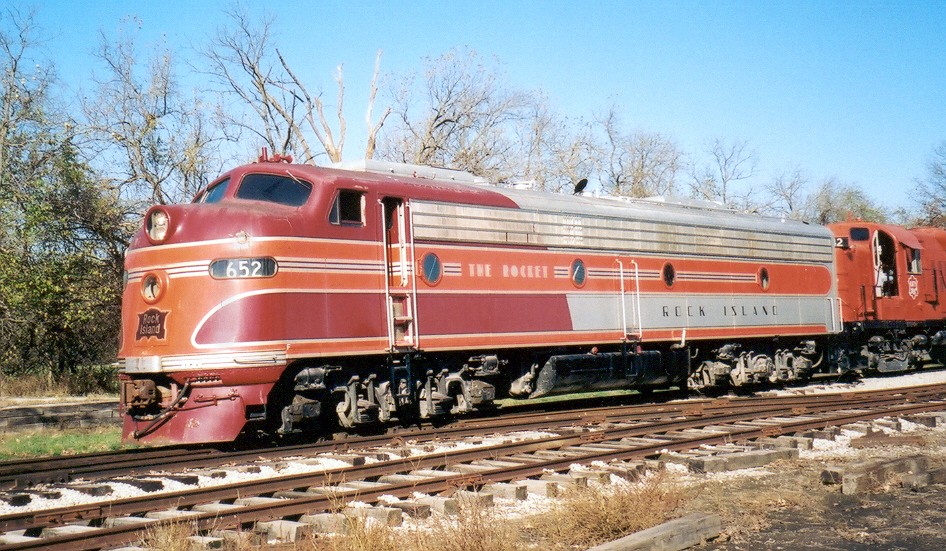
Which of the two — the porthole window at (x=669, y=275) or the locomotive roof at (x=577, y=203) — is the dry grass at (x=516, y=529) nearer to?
the locomotive roof at (x=577, y=203)

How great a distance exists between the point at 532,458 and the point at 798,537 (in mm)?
3714

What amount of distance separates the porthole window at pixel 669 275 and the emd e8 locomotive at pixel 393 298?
3 cm

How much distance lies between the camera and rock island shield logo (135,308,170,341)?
11.2 metres

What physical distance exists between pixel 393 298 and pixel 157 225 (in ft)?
10.8

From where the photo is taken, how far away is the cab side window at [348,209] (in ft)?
39.2

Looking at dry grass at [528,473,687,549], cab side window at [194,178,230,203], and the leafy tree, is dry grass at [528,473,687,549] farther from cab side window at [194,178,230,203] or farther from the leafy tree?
the leafy tree

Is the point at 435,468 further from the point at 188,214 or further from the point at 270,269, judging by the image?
the point at 188,214

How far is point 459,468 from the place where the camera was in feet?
31.1

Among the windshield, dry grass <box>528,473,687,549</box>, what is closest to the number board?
the windshield

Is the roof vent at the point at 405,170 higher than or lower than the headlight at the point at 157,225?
higher

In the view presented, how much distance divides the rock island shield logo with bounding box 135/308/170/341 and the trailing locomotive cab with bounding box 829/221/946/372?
17.0m

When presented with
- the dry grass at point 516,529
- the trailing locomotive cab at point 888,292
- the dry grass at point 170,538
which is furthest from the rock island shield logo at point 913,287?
the dry grass at point 170,538

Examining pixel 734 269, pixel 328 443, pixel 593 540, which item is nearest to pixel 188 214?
pixel 328 443

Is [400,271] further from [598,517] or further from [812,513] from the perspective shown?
[812,513]
